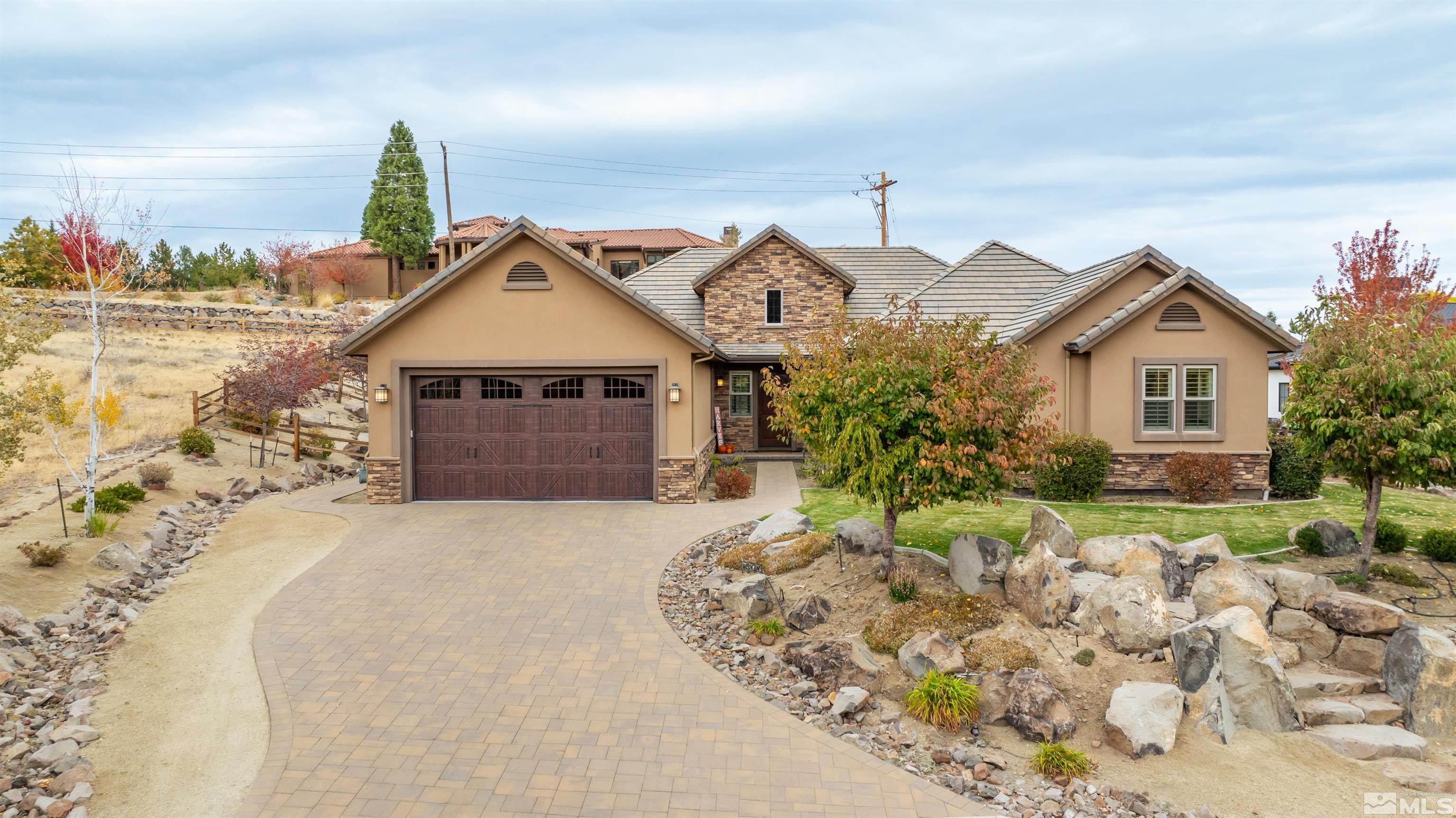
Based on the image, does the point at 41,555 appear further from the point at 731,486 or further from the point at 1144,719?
the point at 1144,719

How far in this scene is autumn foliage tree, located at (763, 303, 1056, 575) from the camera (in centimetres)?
869

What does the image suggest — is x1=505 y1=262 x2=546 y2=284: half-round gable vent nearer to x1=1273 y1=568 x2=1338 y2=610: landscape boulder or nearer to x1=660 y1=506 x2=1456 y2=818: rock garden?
x1=660 y1=506 x2=1456 y2=818: rock garden

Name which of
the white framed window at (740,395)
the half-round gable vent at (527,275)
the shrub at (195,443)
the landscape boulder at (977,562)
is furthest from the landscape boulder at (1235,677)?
the shrub at (195,443)

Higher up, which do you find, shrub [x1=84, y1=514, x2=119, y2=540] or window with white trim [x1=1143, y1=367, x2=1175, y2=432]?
window with white trim [x1=1143, y1=367, x2=1175, y2=432]

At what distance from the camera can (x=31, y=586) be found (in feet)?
32.8

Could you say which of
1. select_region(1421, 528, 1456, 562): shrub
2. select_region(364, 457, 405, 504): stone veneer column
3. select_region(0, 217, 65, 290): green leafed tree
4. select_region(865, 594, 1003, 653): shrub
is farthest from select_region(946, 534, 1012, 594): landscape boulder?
select_region(0, 217, 65, 290): green leafed tree

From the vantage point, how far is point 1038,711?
6.84 metres

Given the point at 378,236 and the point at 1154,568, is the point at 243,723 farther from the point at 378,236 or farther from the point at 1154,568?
the point at 378,236

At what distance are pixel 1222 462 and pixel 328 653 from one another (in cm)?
1595

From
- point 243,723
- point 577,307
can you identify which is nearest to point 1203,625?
point 243,723

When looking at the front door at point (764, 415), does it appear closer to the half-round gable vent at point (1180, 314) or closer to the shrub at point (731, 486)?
the shrub at point (731, 486)

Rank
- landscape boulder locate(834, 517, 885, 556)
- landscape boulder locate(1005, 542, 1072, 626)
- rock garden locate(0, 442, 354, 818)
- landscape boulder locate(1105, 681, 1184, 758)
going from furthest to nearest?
landscape boulder locate(834, 517, 885, 556)
landscape boulder locate(1005, 542, 1072, 626)
landscape boulder locate(1105, 681, 1184, 758)
rock garden locate(0, 442, 354, 818)

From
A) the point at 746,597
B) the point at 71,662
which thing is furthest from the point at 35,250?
the point at 746,597

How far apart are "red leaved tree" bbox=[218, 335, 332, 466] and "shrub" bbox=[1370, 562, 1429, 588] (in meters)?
21.1
